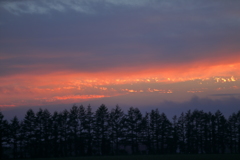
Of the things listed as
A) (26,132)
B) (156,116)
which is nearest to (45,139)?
(26,132)

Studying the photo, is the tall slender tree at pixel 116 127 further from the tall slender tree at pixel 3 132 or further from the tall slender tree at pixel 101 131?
the tall slender tree at pixel 3 132

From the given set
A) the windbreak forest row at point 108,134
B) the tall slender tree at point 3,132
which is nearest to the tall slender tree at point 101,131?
the windbreak forest row at point 108,134

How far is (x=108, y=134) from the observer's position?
230 feet

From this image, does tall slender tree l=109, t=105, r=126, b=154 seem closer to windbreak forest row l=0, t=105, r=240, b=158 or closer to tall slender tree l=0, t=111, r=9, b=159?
windbreak forest row l=0, t=105, r=240, b=158

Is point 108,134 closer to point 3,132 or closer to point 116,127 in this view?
point 116,127

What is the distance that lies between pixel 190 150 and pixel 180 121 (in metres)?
9.27

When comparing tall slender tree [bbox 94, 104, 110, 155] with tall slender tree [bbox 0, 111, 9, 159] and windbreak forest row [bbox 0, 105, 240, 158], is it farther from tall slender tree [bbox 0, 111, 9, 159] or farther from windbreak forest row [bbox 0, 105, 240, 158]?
tall slender tree [bbox 0, 111, 9, 159]

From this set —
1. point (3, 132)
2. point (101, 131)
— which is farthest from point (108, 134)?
point (3, 132)

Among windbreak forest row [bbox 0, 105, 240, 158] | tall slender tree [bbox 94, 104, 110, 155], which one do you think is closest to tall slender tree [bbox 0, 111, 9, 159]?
windbreak forest row [bbox 0, 105, 240, 158]

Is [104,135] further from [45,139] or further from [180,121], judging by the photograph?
[180,121]

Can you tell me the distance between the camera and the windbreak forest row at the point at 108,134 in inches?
2601

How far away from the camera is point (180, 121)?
80250 millimetres

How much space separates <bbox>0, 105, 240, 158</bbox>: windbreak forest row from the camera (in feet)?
217

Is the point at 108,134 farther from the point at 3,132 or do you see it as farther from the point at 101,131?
the point at 3,132
